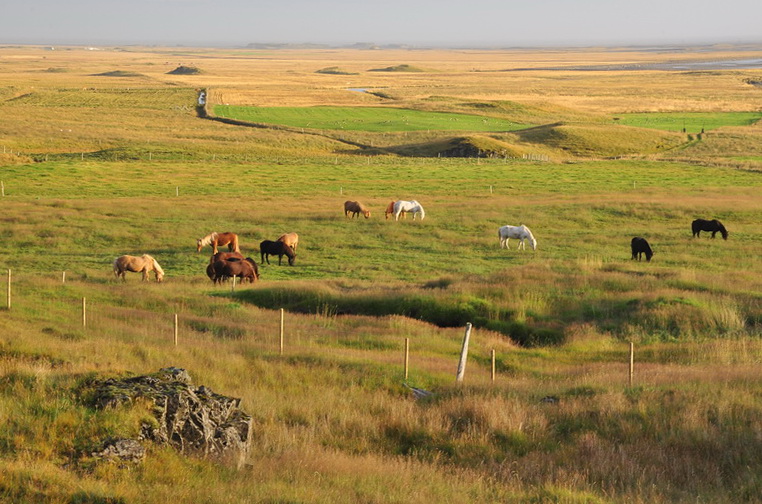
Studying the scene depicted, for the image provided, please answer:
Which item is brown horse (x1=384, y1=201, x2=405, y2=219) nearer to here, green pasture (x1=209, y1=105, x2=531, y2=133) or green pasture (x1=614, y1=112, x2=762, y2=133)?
green pasture (x1=209, y1=105, x2=531, y2=133)

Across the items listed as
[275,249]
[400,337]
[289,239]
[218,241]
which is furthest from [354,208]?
[400,337]

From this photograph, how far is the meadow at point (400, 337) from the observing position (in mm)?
10984

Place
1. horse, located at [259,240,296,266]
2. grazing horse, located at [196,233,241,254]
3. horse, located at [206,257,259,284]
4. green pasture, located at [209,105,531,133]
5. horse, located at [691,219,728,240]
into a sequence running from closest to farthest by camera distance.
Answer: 1. horse, located at [206,257,259,284]
2. horse, located at [259,240,296,266]
3. grazing horse, located at [196,233,241,254]
4. horse, located at [691,219,728,240]
5. green pasture, located at [209,105,531,133]

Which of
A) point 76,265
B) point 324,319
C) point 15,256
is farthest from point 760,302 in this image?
point 15,256

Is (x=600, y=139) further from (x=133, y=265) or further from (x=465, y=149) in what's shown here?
(x=133, y=265)

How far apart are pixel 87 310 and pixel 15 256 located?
15.3 metres

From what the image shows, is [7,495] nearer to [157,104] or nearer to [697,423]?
[697,423]

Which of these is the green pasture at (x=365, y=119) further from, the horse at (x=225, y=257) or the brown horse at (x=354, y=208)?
the horse at (x=225, y=257)

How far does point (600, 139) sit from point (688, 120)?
3461 centimetres

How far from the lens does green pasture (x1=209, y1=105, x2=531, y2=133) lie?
116 metres

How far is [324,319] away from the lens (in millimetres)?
24406

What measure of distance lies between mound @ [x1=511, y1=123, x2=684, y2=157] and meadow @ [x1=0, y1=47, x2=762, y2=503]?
28.5 meters

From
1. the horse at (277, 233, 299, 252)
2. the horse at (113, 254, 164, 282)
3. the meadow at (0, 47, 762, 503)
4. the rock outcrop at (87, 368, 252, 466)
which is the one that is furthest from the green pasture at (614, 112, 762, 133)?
the rock outcrop at (87, 368, 252, 466)

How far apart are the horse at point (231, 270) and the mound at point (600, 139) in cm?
Result: 6997
